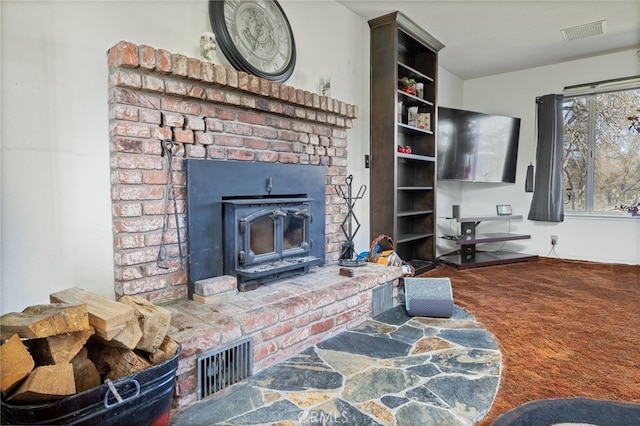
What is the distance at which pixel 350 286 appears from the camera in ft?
7.38

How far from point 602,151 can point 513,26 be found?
2.04 meters

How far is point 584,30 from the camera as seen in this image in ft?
11.9

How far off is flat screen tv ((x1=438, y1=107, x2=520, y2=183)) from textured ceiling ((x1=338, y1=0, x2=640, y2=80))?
690mm

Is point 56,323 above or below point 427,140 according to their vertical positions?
below

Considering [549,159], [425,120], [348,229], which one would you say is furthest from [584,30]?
[348,229]

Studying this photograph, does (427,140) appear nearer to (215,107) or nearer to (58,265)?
(215,107)

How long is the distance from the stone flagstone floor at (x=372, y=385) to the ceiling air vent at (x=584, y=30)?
3.26 meters

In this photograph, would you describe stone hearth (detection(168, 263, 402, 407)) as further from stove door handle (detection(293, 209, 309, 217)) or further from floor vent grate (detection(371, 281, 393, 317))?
stove door handle (detection(293, 209, 309, 217))

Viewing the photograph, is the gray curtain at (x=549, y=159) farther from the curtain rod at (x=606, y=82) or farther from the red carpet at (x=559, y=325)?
the red carpet at (x=559, y=325)

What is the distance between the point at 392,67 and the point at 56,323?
310 centimetres

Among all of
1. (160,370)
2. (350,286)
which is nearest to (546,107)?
(350,286)

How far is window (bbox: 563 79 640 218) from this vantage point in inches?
166

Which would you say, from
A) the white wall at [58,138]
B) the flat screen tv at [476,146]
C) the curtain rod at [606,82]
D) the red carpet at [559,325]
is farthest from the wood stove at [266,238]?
the curtain rod at [606,82]

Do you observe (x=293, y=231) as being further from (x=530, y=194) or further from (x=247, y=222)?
(x=530, y=194)
